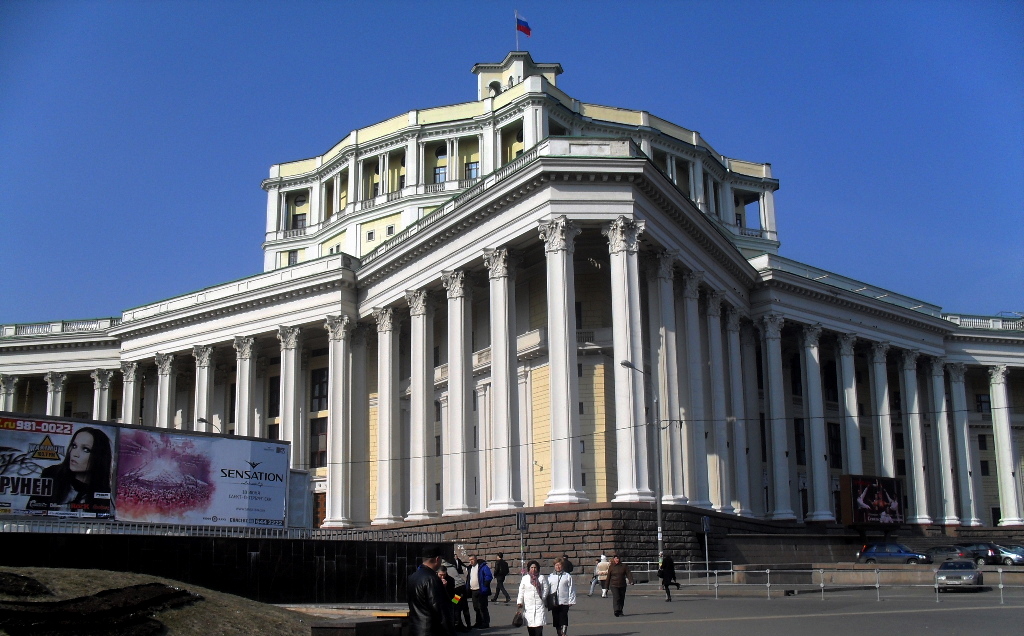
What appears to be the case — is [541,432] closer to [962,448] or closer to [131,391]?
[131,391]

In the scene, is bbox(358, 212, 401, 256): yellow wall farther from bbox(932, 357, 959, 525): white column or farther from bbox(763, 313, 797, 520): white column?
bbox(932, 357, 959, 525): white column

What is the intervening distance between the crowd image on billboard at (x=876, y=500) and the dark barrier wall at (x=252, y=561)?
2608cm

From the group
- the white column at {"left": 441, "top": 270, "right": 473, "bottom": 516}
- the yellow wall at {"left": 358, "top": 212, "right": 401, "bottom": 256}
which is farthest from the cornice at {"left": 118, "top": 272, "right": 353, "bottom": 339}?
the yellow wall at {"left": 358, "top": 212, "right": 401, "bottom": 256}

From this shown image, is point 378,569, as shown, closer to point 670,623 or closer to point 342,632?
point 670,623

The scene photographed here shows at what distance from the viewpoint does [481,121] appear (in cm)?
7062

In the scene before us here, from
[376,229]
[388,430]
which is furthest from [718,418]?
[376,229]

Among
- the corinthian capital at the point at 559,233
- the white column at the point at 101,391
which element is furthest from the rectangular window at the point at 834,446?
the white column at the point at 101,391

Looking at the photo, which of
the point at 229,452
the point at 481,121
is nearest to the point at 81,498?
the point at 229,452

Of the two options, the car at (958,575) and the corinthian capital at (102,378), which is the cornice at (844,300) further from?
the corinthian capital at (102,378)

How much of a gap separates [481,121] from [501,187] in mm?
25655

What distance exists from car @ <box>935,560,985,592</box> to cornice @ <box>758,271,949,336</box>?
2529 cm

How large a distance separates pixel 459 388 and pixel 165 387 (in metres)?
27.1

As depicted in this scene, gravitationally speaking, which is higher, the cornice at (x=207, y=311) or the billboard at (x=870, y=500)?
the cornice at (x=207, y=311)

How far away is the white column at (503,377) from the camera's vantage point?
4422 centimetres
